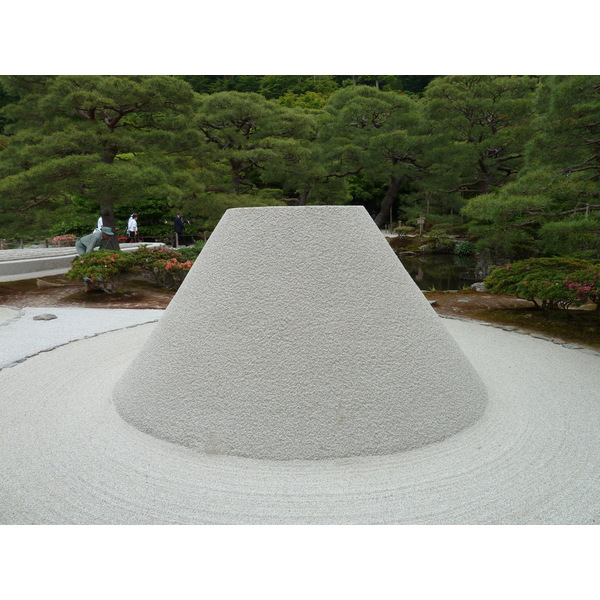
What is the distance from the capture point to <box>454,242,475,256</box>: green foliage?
2062 centimetres

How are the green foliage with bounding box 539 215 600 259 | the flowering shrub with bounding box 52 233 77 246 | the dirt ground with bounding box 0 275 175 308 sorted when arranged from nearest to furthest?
the green foliage with bounding box 539 215 600 259
the dirt ground with bounding box 0 275 175 308
the flowering shrub with bounding box 52 233 77 246

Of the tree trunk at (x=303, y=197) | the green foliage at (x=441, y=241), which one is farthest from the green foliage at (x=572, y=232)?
the green foliage at (x=441, y=241)

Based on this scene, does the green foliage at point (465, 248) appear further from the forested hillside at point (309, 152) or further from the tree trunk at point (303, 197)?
the tree trunk at point (303, 197)

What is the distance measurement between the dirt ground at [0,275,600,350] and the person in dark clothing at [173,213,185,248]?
6.12 m

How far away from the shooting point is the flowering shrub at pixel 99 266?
10.3 meters

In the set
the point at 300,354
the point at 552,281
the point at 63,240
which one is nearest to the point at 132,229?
the point at 63,240

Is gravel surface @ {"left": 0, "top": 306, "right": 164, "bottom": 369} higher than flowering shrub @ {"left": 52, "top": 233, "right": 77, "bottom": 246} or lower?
higher

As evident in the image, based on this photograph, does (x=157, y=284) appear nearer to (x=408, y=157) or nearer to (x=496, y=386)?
(x=496, y=386)

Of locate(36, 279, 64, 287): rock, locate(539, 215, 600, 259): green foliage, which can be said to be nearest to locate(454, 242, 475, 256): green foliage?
locate(539, 215, 600, 259): green foliage

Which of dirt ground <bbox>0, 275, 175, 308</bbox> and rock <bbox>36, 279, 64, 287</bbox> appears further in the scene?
rock <bbox>36, 279, 64, 287</bbox>

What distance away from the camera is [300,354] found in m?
3.66

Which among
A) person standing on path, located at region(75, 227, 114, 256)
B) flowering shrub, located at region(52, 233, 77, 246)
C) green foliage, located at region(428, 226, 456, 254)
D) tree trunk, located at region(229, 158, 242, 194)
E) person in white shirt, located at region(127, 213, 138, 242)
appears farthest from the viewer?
green foliage, located at region(428, 226, 456, 254)

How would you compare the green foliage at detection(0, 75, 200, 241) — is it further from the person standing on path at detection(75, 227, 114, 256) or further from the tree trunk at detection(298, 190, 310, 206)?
the tree trunk at detection(298, 190, 310, 206)

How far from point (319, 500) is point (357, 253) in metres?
2.18
